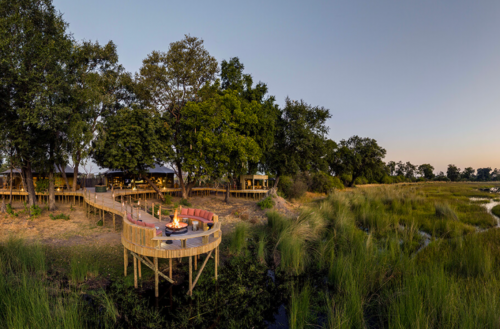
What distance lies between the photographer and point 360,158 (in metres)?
37.2

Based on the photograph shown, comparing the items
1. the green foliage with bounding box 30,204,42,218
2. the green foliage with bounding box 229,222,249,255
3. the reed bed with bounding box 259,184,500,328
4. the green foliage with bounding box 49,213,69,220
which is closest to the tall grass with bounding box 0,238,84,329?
the reed bed with bounding box 259,184,500,328

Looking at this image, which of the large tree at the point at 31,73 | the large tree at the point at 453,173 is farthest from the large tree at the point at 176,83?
the large tree at the point at 453,173

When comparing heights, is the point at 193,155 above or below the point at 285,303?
above

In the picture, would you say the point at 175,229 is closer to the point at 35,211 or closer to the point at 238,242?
the point at 238,242

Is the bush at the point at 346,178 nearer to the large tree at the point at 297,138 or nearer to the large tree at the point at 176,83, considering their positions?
the large tree at the point at 297,138

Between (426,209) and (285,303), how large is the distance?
13.6 metres

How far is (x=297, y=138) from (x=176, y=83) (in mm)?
11528

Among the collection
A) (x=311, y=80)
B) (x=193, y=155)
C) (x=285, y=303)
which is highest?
(x=311, y=80)

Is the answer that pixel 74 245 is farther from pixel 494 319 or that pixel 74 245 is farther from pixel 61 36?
pixel 494 319

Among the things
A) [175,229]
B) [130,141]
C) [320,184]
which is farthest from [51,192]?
[320,184]

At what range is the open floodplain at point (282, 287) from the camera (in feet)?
13.6

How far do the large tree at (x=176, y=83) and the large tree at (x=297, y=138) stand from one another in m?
8.28

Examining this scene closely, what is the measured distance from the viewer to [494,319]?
3521mm

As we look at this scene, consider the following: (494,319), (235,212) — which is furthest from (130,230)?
(235,212)
